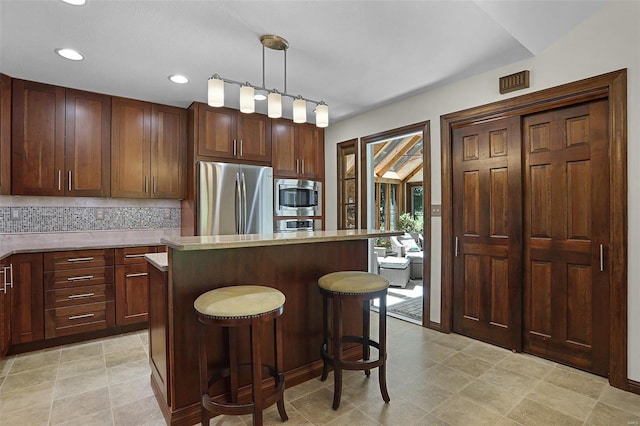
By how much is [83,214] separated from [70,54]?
5.62ft

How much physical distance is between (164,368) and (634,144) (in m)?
3.27

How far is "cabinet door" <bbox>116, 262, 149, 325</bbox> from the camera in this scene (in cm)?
331

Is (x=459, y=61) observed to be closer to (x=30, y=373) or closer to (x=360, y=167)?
(x=360, y=167)

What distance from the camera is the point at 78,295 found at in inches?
123

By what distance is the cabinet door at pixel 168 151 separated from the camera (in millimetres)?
3789

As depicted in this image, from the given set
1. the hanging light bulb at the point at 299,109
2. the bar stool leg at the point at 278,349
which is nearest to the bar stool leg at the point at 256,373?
the bar stool leg at the point at 278,349

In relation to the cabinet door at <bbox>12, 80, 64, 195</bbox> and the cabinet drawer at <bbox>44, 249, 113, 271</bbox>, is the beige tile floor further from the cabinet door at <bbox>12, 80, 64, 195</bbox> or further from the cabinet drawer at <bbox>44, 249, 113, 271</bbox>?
the cabinet door at <bbox>12, 80, 64, 195</bbox>

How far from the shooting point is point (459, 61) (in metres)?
2.81

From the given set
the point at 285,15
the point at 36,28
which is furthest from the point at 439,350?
the point at 36,28

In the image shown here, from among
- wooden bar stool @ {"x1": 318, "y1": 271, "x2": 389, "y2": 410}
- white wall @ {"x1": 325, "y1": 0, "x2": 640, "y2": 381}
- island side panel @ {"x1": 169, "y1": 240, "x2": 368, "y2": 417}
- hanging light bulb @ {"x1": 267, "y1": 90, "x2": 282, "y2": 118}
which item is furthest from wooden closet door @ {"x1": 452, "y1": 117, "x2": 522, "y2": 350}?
hanging light bulb @ {"x1": 267, "y1": 90, "x2": 282, "y2": 118}

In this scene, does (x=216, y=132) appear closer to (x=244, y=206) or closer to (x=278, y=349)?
(x=244, y=206)

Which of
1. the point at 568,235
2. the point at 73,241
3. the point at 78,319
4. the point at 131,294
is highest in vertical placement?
the point at 568,235

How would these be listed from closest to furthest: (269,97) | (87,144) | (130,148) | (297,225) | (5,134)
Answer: (269,97), (5,134), (87,144), (130,148), (297,225)

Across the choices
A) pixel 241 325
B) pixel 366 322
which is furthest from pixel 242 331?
pixel 366 322
